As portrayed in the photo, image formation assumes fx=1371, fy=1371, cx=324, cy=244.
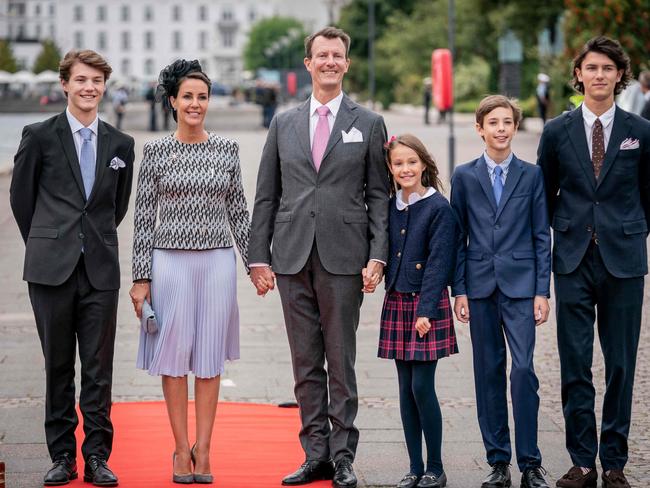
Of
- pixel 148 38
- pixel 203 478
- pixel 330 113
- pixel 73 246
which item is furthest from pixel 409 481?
pixel 148 38

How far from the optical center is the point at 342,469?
6285mm

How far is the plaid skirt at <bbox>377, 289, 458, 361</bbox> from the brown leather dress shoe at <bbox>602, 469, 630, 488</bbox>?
0.90 m

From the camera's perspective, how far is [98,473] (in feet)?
20.3

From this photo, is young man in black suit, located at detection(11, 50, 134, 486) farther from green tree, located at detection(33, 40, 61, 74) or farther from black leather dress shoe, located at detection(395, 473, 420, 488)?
green tree, located at detection(33, 40, 61, 74)

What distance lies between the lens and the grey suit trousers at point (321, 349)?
20.9ft

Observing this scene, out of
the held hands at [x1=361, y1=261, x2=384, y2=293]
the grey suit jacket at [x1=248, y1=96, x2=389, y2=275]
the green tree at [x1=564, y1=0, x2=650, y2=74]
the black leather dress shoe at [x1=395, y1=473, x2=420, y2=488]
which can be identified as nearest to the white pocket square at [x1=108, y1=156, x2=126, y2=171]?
the grey suit jacket at [x1=248, y1=96, x2=389, y2=275]

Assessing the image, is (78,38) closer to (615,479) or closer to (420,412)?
(420,412)

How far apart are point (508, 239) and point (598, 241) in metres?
0.42

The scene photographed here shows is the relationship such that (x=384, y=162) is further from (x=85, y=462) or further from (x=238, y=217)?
(x=85, y=462)

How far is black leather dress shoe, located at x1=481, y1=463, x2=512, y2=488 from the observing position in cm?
619

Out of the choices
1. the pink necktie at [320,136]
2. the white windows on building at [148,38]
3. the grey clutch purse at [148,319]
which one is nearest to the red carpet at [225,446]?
the grey clutch purse at [148,319]

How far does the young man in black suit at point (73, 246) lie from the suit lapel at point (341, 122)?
96cm

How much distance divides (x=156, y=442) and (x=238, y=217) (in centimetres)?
145

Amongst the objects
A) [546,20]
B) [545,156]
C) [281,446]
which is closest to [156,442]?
[281,446]
